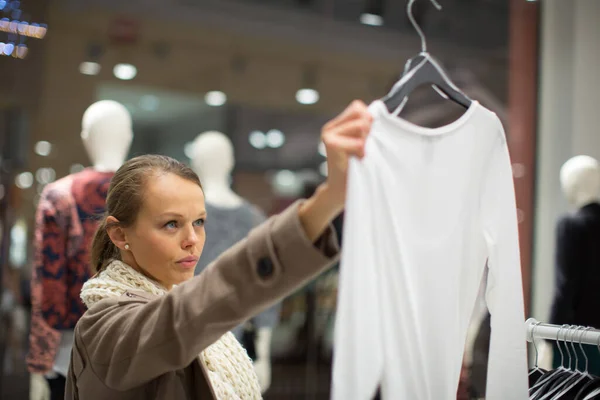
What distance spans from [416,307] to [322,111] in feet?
12.8

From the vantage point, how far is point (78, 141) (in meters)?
4.34

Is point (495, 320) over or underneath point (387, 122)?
underneath

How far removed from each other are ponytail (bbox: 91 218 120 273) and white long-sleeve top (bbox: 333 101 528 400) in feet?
1.77

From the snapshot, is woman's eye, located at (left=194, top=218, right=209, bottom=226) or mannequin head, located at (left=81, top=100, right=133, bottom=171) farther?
mannequin head, located at (left=81, top=100, right=133, bottom=171)

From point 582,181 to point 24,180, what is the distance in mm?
3100

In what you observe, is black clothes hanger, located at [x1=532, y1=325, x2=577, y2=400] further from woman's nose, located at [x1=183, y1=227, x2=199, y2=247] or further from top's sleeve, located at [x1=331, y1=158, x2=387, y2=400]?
woman's nose, located at [x1=183, y1=227, x2=199, y2=247]

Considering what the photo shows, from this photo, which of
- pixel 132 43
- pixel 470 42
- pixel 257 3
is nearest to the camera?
pixel 132 43

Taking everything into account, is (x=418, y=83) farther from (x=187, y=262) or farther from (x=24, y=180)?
(x=24, y=180)

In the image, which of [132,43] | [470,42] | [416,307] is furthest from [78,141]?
[416,307]

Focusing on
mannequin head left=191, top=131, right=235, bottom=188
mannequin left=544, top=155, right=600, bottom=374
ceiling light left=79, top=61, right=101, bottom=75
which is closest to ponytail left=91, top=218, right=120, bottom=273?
mannequin head left=191, top=131, right=235, bottom=188

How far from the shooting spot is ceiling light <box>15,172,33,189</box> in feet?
14.1

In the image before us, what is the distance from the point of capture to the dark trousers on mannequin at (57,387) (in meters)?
2.73

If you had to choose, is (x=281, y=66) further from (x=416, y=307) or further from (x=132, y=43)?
(x=416, y=307)

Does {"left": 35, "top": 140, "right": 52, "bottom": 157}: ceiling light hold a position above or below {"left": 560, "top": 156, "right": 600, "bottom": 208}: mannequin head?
above
